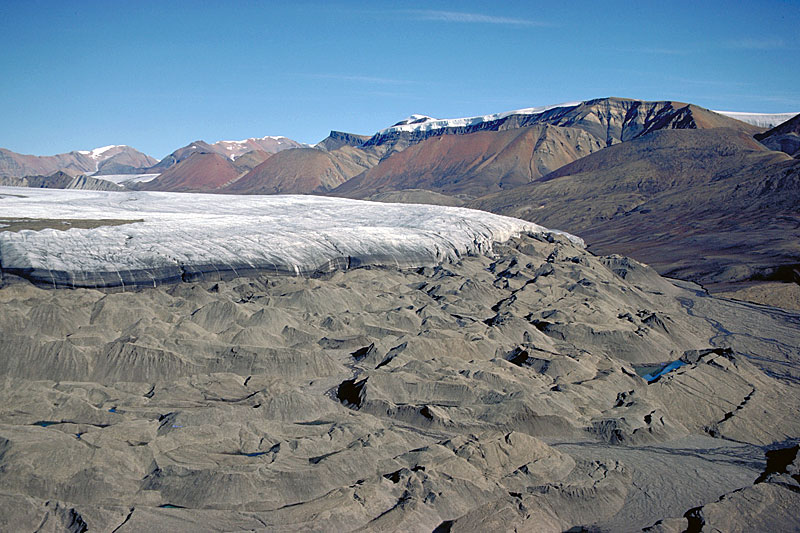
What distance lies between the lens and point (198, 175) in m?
172

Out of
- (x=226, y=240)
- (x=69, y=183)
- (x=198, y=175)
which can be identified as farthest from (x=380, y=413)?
(x=198, y=175)

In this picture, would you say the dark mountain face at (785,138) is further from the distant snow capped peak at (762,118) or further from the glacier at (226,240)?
the glacier at (226,240)

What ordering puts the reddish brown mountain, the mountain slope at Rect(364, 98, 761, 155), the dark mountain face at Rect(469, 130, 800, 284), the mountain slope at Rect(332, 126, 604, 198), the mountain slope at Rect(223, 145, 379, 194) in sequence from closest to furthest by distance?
the dark mountain face at Rect(469, 130, 800, 284)
the mountain slope at Rect(364, 98, 761, 155)
the mountain slope at Rect(332, 126, 604, 198)
the mountain slope at Rect(223, 145, 379, 194)
the reddish brown mountain

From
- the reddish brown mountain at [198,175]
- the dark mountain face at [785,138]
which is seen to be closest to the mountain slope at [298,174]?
the reddish brown mountain at [198,175]

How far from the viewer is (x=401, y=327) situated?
102 ft

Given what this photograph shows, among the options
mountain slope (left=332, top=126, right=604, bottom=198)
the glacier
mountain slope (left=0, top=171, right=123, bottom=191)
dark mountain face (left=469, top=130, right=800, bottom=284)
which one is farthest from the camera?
mountain slope (left=332, top=126, right=604, bottom=198)

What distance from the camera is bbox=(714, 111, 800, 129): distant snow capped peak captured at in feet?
484

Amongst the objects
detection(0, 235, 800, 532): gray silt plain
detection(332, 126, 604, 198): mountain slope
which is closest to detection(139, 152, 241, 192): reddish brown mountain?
detection(332, 126, 604, 198): mountain slope

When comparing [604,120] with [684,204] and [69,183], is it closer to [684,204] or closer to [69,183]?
[684,204]

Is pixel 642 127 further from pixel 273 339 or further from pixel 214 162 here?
pixel 273 339

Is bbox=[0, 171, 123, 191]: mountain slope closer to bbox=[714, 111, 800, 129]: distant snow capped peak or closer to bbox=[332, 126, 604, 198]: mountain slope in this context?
bbox=[332, 126, 604, 198]: mountain slope

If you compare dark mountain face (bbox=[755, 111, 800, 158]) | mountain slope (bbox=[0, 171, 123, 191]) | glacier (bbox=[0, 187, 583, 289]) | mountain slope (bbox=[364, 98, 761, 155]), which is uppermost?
mountain slope (bbox=[364, 98, 761, 155])

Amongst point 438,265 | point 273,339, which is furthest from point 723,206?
point 273,339

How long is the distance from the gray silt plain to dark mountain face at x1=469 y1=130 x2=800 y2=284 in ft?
58.3
